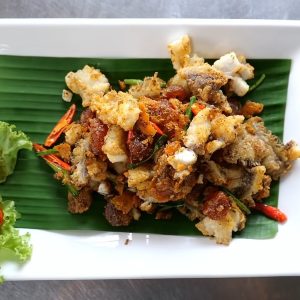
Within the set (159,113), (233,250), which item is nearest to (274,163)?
(233,250)

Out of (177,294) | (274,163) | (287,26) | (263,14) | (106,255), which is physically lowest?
(177,294)

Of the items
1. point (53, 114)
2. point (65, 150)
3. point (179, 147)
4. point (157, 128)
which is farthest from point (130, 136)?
point (53, 114)

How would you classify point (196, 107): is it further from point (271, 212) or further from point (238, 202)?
point (271, 212)

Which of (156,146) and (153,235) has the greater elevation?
(156,146)

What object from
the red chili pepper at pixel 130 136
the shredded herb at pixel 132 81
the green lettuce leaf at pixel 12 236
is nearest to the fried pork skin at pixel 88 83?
the shredded herb at pixel 132 81

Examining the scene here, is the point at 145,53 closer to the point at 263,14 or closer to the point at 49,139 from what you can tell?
the point at 49,139
